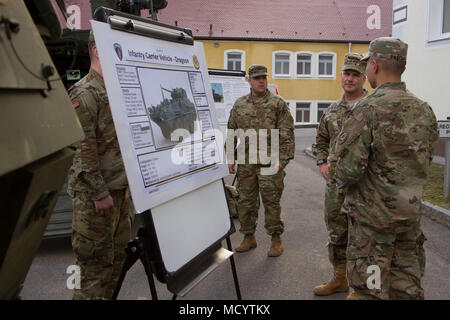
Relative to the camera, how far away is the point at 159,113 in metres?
2.07

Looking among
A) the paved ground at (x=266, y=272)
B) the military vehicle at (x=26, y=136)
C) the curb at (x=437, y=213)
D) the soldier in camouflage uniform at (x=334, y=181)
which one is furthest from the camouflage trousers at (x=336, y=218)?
the curb at (x=437, y=213)

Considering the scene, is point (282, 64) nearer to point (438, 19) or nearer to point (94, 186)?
point (438, 19)

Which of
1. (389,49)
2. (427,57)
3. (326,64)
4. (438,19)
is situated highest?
(326,64)

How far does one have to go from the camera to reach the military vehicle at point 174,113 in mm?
2066

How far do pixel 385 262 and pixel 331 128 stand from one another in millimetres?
1423

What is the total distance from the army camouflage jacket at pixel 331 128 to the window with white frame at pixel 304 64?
76.2 feet

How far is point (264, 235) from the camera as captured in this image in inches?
189

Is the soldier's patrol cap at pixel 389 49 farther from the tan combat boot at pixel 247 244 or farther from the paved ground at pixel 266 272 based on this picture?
the tan combat boot at pixel 247 244

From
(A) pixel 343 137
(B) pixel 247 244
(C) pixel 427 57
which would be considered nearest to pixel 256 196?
(B) pixel 247 244

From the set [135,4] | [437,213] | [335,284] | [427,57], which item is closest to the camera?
[335,284]

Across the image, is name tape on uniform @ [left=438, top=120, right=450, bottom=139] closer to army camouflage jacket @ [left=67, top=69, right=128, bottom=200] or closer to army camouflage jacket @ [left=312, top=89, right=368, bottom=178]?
army camouflage jacket @ [left=312, top=89, right=368, bottom=178]
